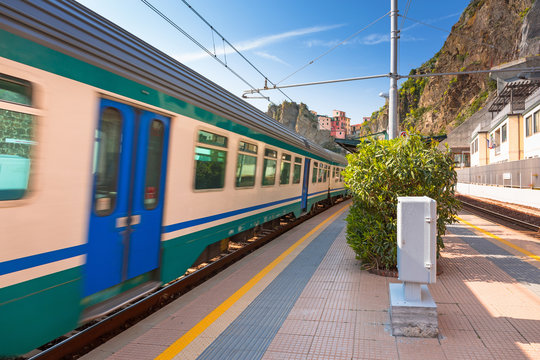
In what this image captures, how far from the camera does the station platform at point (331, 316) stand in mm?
3016

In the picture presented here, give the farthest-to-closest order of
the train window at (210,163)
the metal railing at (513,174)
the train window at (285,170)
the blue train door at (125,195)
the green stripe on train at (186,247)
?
the metal railing at (513,174) < the train window at (285,170) < the train window at (210,163) < the green stripe on train at (186,247) < the blue train door at (125,195)

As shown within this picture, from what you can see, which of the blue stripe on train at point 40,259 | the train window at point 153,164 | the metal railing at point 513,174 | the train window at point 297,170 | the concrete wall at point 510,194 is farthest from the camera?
the metal railing at point 513,174

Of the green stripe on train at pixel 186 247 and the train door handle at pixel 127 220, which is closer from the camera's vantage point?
the train door handle at pixel 127 220

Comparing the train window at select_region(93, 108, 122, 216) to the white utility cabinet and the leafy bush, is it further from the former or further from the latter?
the leafy bush

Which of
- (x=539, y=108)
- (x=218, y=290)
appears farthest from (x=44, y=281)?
(x=539, y=108)

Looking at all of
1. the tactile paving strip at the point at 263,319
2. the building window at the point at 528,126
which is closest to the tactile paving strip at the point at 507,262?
the tactile paving strip at the point at 263,319

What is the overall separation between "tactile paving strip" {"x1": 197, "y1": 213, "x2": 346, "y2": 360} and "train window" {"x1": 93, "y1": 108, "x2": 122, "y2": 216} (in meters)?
1.70

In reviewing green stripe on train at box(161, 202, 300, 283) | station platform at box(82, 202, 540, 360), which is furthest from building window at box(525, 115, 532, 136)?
green stripe on train at box(161, 202, 300, 283)

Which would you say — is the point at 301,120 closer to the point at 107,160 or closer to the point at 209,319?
the point at 209,319

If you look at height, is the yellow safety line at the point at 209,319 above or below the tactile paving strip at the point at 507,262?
below

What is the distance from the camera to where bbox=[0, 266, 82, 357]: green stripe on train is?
2363 millimetres

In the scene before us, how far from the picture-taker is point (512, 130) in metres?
31.6

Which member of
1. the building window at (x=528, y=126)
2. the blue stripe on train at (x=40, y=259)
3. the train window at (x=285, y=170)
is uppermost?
the building window at (x=528, y=126)

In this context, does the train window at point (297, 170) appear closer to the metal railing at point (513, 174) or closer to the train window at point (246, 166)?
the train window at point (246, 166)
